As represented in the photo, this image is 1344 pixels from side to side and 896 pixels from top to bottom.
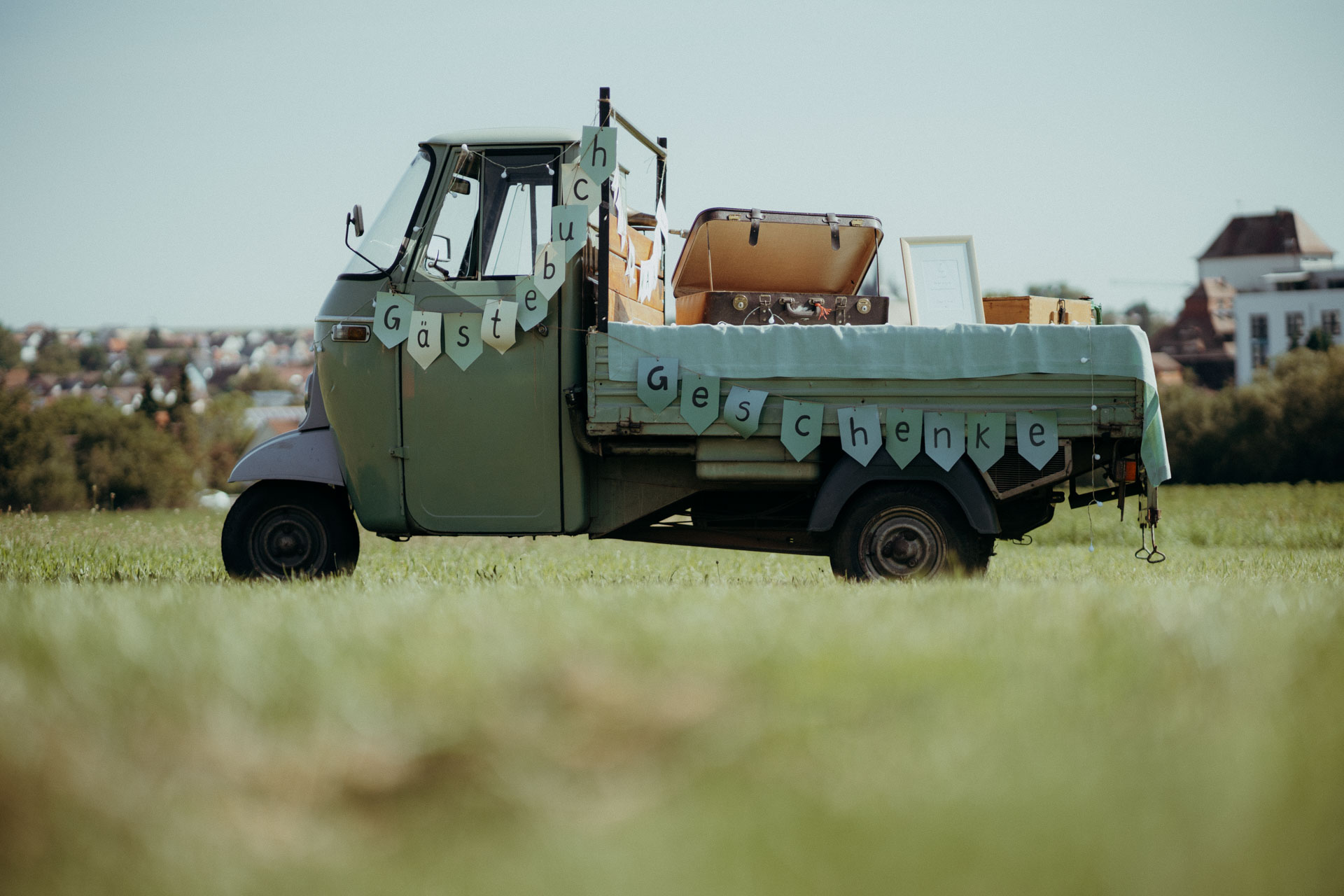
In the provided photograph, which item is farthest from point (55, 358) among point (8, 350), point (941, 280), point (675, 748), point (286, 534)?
point (675, 748)

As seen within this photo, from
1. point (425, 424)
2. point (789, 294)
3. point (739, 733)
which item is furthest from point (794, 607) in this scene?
point (789, 294)

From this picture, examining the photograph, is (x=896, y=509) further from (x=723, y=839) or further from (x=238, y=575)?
(x=723, y=839)

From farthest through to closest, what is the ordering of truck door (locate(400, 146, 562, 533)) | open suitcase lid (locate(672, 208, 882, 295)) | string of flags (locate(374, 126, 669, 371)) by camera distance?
1. open suitcase lid (locate(672, 208, 882, 295))
2. truck door (locate(400, 146, 562, 533))
3. string of flags (locate(374, 126, 669, 371))

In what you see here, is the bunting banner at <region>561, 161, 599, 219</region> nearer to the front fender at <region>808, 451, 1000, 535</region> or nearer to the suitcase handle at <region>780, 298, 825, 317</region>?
the suitcase handle at <region>780, 298, 825, 317</region>

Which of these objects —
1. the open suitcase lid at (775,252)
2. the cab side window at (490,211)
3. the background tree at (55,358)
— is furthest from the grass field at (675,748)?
the background tree at (55,358)

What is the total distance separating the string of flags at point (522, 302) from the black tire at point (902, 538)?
7.07ft

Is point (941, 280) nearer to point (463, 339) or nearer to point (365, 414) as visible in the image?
point (463, 339)

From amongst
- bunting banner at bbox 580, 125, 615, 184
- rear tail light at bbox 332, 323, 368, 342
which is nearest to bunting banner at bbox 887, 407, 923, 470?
bunting banner at bbox 580, 125, 615, 184

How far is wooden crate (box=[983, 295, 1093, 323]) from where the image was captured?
7227 millimetres

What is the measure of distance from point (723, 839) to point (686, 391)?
417 cm

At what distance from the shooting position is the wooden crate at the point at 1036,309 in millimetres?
7227

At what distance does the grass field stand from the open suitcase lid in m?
3.39

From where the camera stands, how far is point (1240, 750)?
2.87m

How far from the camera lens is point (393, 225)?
22.7 ft
